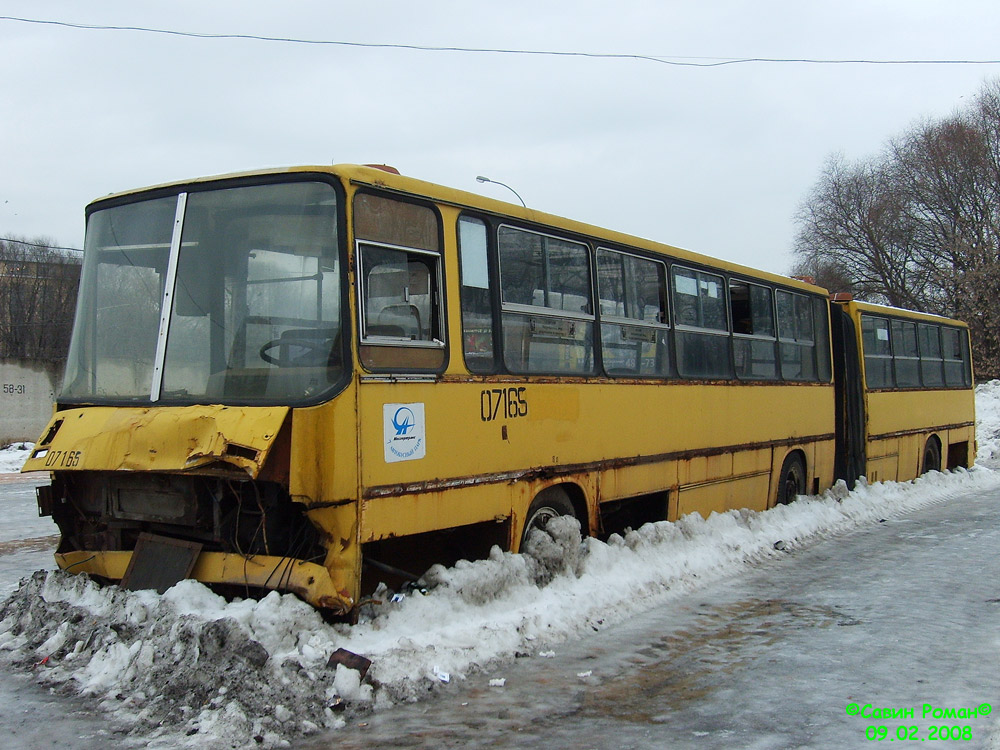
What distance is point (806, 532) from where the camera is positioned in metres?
11.3

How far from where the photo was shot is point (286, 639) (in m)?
5.32

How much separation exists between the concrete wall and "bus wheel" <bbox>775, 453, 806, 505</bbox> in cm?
2252

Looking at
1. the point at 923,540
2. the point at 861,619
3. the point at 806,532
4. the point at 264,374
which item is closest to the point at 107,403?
the point at 264,374

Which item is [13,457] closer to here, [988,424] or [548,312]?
[548,312]

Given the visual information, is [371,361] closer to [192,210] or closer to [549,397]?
[192,210]

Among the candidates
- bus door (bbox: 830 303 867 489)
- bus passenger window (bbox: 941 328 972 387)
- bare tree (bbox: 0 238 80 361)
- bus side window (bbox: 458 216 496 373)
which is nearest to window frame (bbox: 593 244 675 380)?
bus side window (bbox: 458 216 496 373)

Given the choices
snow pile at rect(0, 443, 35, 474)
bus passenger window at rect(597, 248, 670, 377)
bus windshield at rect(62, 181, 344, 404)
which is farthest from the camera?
snow pile at rect(0, 443, 35, 474)

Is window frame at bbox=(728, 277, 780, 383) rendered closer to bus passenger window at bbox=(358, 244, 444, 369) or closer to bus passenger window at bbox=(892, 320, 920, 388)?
bus passenger window at bbox=(892, 320, 920, 388)

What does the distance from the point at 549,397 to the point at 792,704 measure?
308 cm

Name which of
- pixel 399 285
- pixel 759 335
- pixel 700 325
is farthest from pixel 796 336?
pixel 399 285

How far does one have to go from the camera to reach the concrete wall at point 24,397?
27734 mm

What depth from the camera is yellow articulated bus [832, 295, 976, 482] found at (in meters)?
14.3

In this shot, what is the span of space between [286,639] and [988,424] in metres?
25.4

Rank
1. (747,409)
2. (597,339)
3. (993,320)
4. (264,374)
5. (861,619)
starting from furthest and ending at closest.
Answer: (993,320), (747,409), (597,339), (861,619), (264,374)
